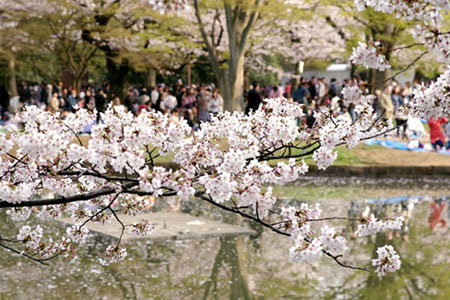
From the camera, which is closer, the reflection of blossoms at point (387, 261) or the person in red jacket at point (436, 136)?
the reflection of blossoms at point (387, 261)

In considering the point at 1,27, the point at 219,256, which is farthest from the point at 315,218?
the point at 1,27

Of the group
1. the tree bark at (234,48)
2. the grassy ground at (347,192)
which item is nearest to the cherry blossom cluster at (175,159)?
the grassy ground at (347,192)

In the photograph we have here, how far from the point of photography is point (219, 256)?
36.8 ft

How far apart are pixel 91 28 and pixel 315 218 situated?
2909 centimetres

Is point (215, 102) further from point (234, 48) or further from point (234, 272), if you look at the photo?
point (234, 272)

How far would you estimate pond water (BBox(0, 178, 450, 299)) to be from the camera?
30.5 ft

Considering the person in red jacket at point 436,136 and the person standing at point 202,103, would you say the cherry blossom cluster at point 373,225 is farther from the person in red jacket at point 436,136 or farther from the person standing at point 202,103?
the person standing at point 202,103

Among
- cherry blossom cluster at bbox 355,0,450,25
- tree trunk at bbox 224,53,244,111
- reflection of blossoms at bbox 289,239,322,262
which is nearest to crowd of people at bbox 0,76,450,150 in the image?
tree trunk at bbox 224,53,244,111

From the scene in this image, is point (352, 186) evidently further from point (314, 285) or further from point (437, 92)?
point (437, 92)

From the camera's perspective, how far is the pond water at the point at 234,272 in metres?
9.29

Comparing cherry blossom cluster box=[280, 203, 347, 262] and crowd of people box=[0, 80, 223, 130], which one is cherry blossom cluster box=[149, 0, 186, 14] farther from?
crowd of people box=[0, 80, 223, 130]

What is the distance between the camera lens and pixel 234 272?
10.3 metres

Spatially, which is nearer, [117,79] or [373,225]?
[373,225]

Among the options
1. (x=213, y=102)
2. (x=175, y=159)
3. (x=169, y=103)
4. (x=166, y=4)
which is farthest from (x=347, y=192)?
(x=169, y=103)
